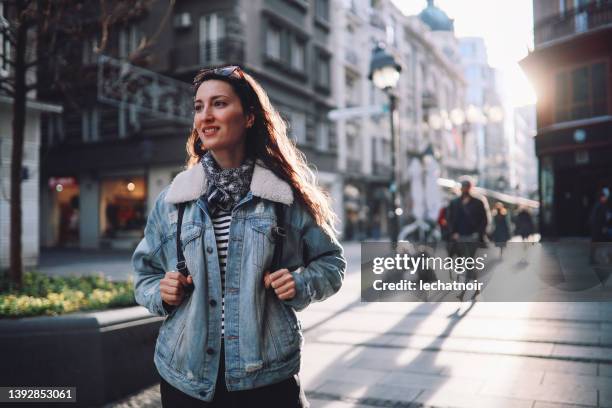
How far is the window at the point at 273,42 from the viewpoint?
23984 millimetres

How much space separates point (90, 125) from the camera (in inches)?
1006

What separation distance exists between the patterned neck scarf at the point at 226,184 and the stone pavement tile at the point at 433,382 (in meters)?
3.04

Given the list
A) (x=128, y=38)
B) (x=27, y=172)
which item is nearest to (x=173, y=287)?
(x=27, y=172)

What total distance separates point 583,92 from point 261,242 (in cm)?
613

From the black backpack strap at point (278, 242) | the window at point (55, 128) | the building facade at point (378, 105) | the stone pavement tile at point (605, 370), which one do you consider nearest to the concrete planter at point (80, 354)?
the black backpack strap at point (278, 242)

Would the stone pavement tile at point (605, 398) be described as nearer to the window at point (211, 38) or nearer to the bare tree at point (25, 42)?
the bare tree at point (25, 42)

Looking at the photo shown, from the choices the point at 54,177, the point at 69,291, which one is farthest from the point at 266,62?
the point at 69,291

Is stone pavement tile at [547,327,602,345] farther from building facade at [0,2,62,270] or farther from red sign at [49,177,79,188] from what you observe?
red sign at [49,177,79,188]

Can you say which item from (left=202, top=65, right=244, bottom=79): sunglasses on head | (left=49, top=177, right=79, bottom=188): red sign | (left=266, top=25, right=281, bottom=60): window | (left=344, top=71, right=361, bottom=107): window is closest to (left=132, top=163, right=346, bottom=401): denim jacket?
(left=202, top=65, right=244, bottom=79): sunglasses on head

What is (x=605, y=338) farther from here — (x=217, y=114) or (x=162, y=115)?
(x=162, y=115)

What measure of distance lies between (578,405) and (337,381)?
1857mm

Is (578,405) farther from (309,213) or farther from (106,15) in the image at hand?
(106,15)

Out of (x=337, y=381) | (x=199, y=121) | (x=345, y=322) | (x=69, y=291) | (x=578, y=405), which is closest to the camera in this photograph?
(x=199, y=121)

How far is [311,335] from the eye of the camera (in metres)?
6.55
